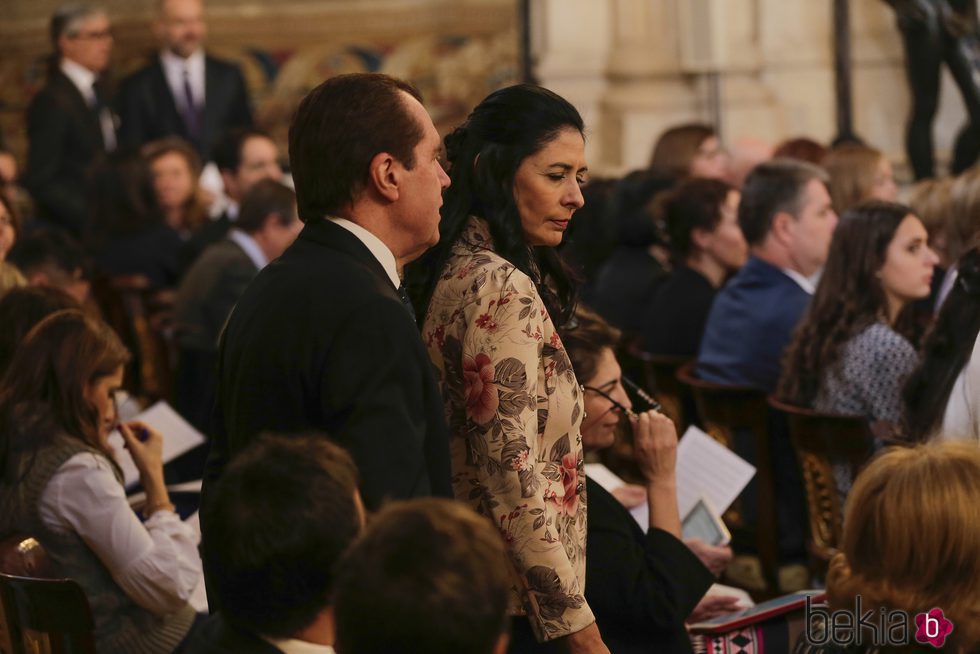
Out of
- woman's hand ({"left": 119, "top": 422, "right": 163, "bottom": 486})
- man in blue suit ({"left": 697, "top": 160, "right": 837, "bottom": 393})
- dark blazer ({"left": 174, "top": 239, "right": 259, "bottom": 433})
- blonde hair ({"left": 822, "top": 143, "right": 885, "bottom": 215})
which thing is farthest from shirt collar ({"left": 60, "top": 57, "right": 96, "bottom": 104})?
woman's hand ({"left": 119, "top": 422, "right": 163, "bottom": 486})

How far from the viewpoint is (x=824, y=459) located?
3.80 metres

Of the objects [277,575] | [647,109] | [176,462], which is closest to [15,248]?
[176,462]

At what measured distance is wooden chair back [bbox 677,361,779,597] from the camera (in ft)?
13.7

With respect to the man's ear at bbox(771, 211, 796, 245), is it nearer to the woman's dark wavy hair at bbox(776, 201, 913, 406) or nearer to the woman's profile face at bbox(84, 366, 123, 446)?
the woman's dark wavy hair at bbox(776, 201, 913, 406)

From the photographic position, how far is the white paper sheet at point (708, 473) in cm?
328

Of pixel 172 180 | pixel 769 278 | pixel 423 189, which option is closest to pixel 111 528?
pixel 423 189

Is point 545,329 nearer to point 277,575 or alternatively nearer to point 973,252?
point 277,575

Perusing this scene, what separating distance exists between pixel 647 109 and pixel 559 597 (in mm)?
6688

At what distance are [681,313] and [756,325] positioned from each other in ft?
2.06

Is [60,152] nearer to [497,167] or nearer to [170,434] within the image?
[170,434]

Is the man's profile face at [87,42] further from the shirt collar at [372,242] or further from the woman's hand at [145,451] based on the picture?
the shirt collar at [372,242]

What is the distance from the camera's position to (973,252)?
10.7ft

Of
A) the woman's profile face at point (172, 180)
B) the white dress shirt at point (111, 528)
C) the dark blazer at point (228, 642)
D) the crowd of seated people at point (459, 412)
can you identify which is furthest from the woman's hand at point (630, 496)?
the woman's profile face at point (172, 180)

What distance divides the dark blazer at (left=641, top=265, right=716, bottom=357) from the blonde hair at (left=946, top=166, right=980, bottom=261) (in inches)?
32.4
